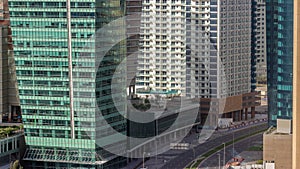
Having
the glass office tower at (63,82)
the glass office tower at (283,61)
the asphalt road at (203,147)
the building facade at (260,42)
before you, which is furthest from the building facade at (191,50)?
the building facade at (260,42)

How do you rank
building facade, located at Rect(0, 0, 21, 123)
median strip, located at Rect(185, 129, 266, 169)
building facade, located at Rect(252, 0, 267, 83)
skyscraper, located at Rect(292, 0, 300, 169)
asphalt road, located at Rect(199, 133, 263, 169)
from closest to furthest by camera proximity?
skyscraper, located at Rect(292, 0, 300, 169), median strip, located at Rect(185, 129, 266, 169), asphalt road, located at Rect(199, 133, 263, 169), building facade, located at Rect(0, 0, 21, 123), building facade, located at Rect(252, 0, 267, 83)

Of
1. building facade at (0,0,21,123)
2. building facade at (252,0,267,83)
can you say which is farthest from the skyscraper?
building facade at (252,0,267,83)

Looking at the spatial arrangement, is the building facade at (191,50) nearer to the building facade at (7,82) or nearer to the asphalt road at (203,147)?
the asphalt road at (203,147)

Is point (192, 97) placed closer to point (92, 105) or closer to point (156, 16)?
point (156, 16)

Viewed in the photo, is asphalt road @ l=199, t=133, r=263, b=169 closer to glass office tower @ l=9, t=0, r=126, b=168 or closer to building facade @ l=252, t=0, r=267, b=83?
glass office tower @ l=9, t=0, r=126, b=168

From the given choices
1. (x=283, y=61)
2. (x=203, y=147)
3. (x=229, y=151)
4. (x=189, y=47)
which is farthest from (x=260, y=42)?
(x=283, y=61)

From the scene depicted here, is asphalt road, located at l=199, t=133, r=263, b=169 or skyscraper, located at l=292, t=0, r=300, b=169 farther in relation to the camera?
asphalt road, located at l=199, t=133, r=263, b=169

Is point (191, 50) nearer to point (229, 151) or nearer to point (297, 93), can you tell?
point (229, 151)
